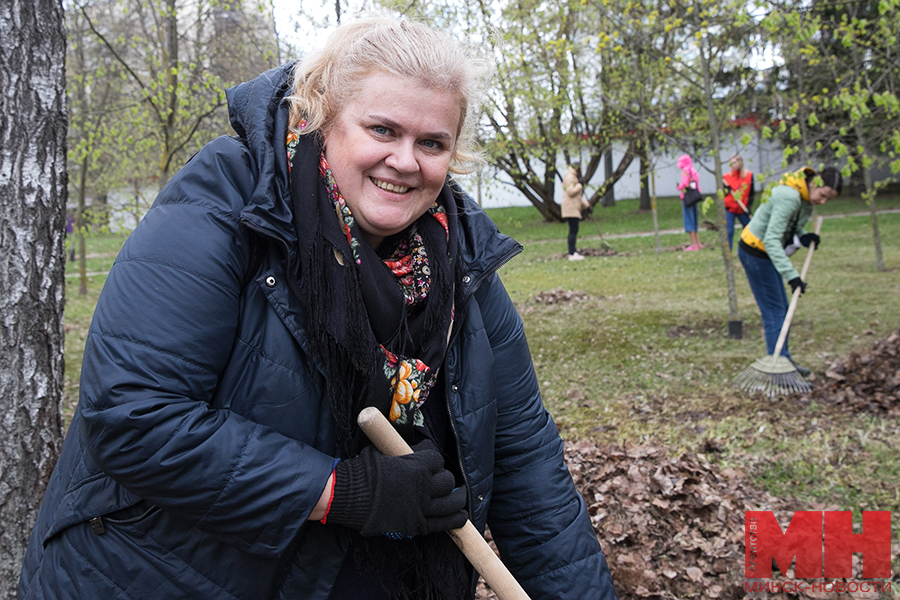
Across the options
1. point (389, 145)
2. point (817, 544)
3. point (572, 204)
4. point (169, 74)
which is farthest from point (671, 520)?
point (572, 204)

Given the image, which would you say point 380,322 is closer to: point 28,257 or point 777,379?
point 28,257

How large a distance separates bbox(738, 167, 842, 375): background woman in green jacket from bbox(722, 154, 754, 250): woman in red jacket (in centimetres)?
581

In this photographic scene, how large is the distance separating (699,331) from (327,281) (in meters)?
7.31

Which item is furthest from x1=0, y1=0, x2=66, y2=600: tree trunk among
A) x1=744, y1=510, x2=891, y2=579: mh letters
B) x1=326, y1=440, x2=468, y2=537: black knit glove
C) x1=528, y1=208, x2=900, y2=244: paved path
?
x1=528, y1=208, x2=900, y2=244: paved path

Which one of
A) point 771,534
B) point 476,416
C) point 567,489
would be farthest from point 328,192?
point 771,534

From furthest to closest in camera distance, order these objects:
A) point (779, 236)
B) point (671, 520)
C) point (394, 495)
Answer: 1. point (779, 236)
2. point (671, 520)
3. point (394, 495)

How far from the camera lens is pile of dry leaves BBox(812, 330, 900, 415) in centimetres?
532

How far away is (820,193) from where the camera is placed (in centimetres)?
607

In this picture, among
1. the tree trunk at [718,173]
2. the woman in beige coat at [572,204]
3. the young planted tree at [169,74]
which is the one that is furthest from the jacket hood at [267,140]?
the woman in beige coat at [572,204]

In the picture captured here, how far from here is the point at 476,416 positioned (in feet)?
5.55

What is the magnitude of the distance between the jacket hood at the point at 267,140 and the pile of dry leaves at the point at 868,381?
17.0ft

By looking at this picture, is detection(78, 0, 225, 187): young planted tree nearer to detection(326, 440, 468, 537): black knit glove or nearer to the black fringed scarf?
the black fringed scarf

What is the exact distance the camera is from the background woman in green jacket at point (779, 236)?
6.00 metres

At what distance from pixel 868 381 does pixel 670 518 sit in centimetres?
324
